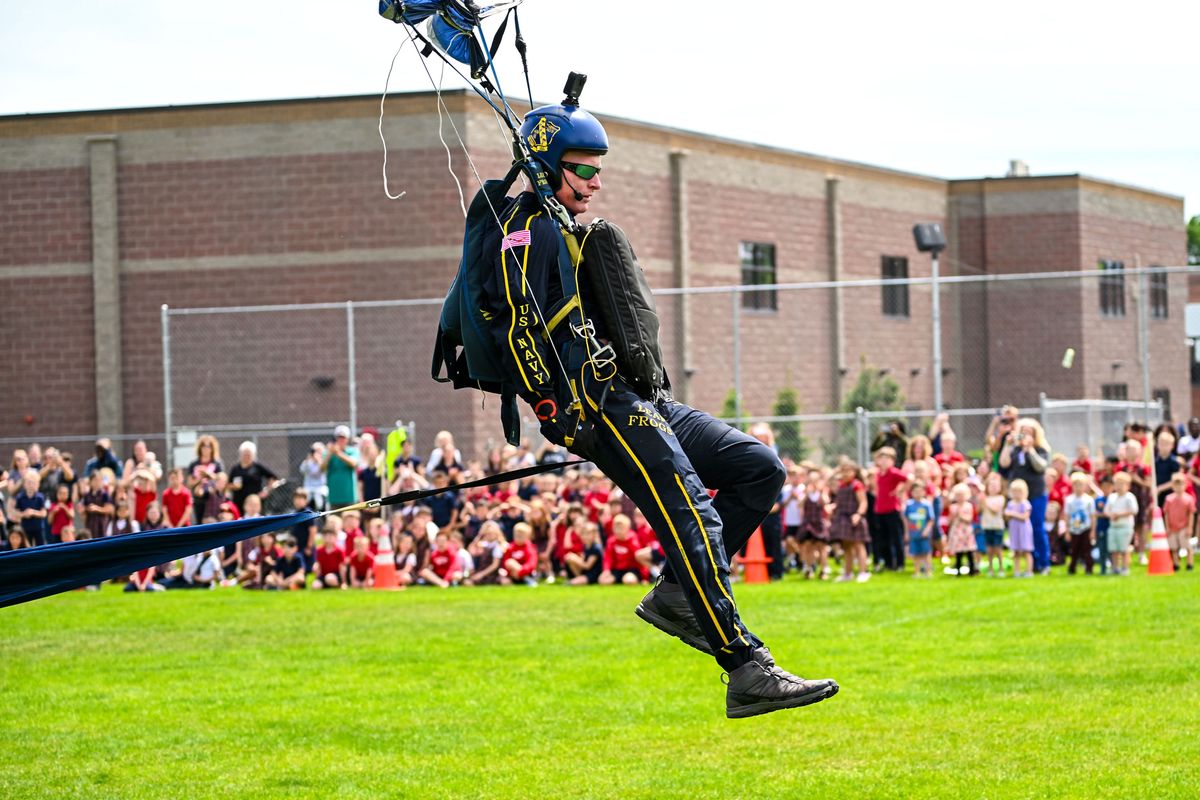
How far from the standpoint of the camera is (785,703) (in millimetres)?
5625

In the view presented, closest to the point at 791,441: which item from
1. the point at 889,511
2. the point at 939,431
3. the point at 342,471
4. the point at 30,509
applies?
the point at 939,431

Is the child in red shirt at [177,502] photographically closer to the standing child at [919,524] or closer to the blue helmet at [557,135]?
the standing child at [919,524]

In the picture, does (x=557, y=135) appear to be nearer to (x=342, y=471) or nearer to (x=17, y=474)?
(x=342, y=471)

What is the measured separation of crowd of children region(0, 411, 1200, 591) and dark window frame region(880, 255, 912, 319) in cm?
1292

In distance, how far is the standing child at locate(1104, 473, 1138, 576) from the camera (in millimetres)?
17344

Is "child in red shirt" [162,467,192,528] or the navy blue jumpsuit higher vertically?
the navy blue jumpsuit

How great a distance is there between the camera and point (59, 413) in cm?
2895

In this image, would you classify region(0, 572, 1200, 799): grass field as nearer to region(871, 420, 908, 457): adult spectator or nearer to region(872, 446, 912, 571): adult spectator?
region(872, 446, 912, 571): adult spectator

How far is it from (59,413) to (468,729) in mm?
20971

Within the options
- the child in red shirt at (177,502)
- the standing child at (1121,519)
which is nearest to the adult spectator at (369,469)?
the child in red shirt at (177,502)

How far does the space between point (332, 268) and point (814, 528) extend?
12.4m

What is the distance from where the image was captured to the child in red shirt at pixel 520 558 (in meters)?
19.3

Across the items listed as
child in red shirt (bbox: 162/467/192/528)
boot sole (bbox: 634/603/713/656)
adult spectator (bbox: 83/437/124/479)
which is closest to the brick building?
adult spectator (bbox: 83/437/124/479)

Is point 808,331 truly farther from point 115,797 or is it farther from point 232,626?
point 115,797
